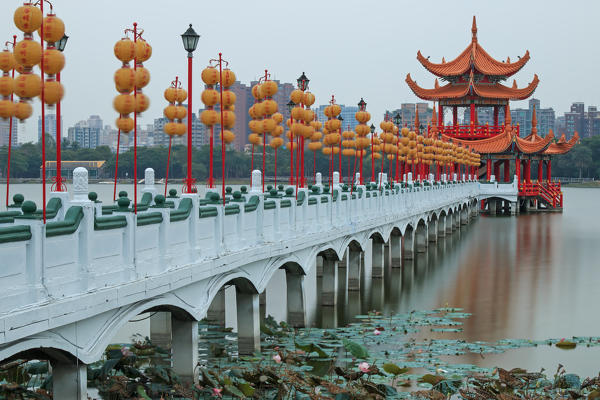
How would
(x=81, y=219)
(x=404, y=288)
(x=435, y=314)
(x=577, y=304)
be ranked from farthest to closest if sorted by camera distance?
(x=404, y=288)
(x=577, y=304)
(x=435, y=314)
(x=81, y=219)

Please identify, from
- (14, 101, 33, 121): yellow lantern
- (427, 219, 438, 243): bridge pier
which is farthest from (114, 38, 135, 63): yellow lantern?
(427, 219, 438, 243): bridge pier

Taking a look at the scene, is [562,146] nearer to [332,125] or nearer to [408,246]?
[408,246]

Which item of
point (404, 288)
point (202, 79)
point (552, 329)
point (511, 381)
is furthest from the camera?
point (404, 288)

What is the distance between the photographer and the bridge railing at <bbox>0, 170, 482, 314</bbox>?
9211 millimetres

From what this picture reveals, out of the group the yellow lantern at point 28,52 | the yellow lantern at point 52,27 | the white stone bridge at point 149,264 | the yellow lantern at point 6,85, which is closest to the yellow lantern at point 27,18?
the yellow lantern at point 28,52

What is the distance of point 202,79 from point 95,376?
21.9 feet

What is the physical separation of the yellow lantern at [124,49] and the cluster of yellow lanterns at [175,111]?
6324 millimetres

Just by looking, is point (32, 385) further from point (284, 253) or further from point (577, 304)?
point (577, 304)

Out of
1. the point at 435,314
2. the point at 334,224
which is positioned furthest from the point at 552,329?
the point at 334,224

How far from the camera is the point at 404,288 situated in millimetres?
27844

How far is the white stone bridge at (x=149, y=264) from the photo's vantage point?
363 inches

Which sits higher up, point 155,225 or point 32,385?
point 155,225

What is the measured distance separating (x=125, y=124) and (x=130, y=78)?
2.55 m

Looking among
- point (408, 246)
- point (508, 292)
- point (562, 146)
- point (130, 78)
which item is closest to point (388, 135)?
point (408, 246)
